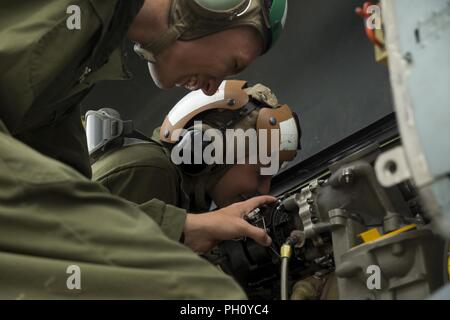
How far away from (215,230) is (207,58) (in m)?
0.52

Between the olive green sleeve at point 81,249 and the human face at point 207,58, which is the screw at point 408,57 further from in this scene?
the human face at point 207,58

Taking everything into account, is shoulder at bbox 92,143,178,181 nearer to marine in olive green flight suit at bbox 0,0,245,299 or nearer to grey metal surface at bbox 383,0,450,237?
marine in olive green flight suit at bbox 0,0,245,299

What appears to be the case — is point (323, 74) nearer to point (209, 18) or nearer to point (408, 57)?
point (209, 18)

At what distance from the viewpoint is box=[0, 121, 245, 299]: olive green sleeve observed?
116 centimetres

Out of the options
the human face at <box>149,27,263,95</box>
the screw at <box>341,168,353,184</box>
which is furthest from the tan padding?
the screw at <box>341,168,353,184</box>

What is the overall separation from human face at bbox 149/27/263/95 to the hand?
0.42 metres

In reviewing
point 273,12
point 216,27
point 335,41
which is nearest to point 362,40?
point 335,41

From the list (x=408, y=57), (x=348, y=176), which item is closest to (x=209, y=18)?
(x=348, y=176)

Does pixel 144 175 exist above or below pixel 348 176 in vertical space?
above

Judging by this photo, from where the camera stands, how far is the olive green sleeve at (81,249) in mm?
1160

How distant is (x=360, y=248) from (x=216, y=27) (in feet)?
2.77

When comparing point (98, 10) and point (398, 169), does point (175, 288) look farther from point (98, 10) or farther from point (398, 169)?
point (98, 10)

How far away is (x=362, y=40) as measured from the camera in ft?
9.46

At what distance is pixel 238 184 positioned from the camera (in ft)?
9.51
